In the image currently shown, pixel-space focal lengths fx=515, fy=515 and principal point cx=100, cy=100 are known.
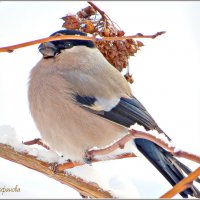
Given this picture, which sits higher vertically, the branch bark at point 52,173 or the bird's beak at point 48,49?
the bird's beak at point 48,49

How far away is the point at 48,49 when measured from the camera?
255 centimetres

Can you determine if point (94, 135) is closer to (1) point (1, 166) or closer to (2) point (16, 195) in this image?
(2) point (16, 195)

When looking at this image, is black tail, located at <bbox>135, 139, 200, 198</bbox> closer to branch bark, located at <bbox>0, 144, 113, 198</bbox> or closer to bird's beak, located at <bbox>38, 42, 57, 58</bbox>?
branch bark, located at <bbox>0, 144, 113, 198</bbox>

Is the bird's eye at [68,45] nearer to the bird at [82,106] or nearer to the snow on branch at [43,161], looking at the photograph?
the bird at [82,106]

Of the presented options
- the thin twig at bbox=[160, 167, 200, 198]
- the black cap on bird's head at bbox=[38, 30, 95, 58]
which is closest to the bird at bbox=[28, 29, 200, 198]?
the black cap on bird's head at bbox=[38, 30, 95, 58]

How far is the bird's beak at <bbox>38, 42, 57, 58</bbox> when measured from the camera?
254 centimetres

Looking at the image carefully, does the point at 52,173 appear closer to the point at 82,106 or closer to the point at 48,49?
the point at 82,106

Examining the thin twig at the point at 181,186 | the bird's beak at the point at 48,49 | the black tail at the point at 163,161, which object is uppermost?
the thin twig at the point at 181,186

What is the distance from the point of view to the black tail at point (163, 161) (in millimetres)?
2232

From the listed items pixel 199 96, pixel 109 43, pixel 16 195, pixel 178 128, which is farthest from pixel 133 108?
pixel 199 96

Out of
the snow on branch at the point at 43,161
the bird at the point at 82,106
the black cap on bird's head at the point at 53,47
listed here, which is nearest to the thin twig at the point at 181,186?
the snow on branch at the point at 43,161

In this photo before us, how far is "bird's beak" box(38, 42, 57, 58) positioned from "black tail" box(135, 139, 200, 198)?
62cm

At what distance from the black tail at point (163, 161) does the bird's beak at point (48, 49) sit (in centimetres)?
62

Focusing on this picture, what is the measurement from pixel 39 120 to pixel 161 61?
5.72ft
